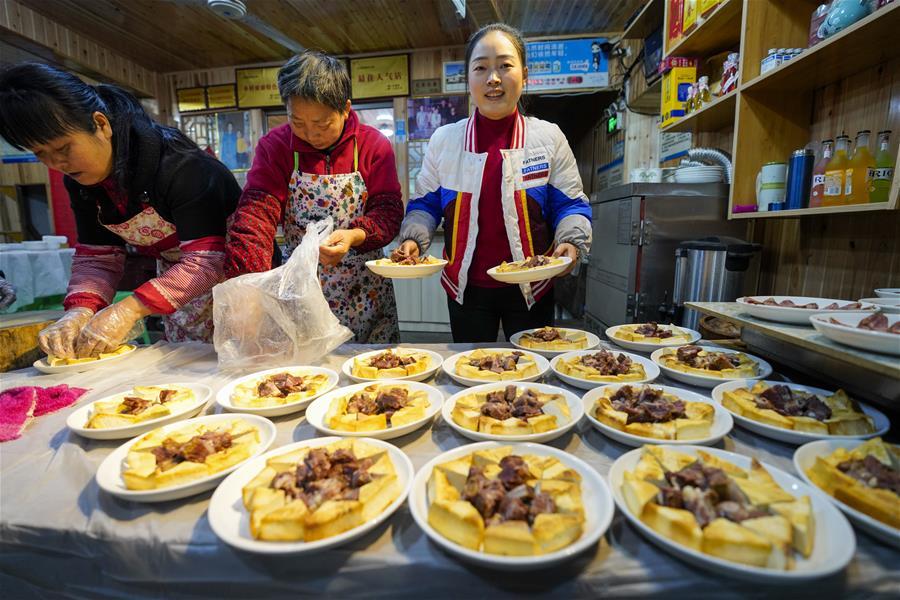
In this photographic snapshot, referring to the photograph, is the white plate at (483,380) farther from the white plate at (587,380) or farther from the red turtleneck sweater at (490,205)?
the red turtleneck sweater at (490,205)

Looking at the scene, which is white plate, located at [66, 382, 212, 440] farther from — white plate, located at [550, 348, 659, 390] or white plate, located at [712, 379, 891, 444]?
white plate, located at [712, 379, 891, 444]

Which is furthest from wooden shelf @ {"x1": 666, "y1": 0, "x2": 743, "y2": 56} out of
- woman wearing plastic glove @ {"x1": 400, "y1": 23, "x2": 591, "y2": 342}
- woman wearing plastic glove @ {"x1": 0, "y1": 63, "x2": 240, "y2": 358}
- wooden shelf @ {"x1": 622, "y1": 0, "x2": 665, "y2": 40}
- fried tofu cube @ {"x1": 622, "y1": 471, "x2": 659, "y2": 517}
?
woman wearing plastic glove @ {"x1": 0, "y1": 63, "x2": 240, "y2": 358}

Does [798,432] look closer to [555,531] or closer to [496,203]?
[555,531]

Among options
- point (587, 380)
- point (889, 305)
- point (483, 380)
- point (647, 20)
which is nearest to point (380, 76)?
point (647, 20)

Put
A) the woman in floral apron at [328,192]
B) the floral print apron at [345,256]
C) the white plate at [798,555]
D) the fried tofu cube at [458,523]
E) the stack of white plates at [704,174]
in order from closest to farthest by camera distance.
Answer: the white plate at [798,555]
the fried tofu cube at [458,523]
the woman in floral apron at [328,192]
the floral print apron at [345,256]
the stack of white plates at [704,174]

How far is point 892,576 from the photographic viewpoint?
0.74 meters

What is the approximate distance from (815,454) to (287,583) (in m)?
1.25

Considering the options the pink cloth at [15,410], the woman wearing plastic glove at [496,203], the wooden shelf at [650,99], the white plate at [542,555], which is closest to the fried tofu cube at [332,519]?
the white plate at [542,555]

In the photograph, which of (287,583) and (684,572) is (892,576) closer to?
(684,572)

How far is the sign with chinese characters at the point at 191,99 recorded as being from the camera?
24.1 feet

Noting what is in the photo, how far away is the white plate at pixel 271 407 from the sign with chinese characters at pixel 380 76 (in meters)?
6.15

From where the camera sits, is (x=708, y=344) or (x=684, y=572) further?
(x=708, y=344)

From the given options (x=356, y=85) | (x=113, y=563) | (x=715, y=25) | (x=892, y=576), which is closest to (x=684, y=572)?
(x=892, y=576)

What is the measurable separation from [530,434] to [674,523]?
0.42 meters
